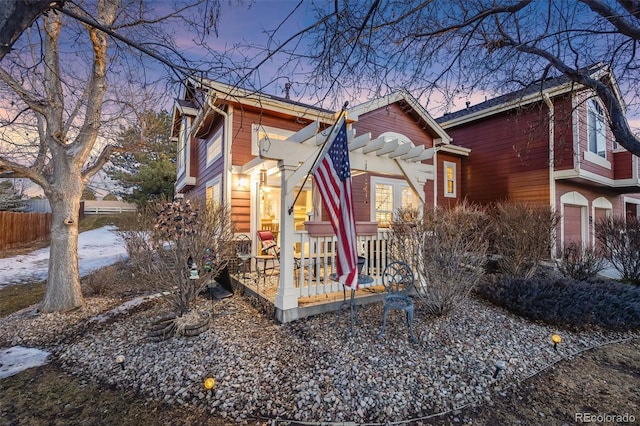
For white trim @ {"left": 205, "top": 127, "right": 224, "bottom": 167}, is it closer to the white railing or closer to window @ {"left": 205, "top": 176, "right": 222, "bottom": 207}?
window @ {"left": 205, "top": 176, "right": 222, "bottom": 207}

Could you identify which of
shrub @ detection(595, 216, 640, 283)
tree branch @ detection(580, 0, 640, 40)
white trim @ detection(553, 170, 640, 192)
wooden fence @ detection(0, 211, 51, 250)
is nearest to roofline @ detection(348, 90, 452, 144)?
tree branch @ detection(580, 0, 640, 40)

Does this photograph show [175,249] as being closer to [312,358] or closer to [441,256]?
[312,358]

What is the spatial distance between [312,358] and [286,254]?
5.00 feet

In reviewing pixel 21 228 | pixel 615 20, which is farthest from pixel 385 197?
pixel 21 228

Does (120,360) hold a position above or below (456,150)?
below

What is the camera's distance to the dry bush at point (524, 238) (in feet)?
21.6

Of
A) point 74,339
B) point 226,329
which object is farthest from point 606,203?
point 74,339

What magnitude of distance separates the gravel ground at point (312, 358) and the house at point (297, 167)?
863mm

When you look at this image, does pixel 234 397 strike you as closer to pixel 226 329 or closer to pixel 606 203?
pixel 226 329

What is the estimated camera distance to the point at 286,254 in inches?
167

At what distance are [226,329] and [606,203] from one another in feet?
50.5

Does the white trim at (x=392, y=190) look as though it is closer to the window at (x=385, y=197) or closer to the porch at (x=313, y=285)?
the window at (x=385, y=197)

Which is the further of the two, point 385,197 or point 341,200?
point 385,197

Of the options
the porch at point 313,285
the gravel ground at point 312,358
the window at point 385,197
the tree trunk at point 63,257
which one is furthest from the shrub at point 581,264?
the tree trunk at point 63,257
